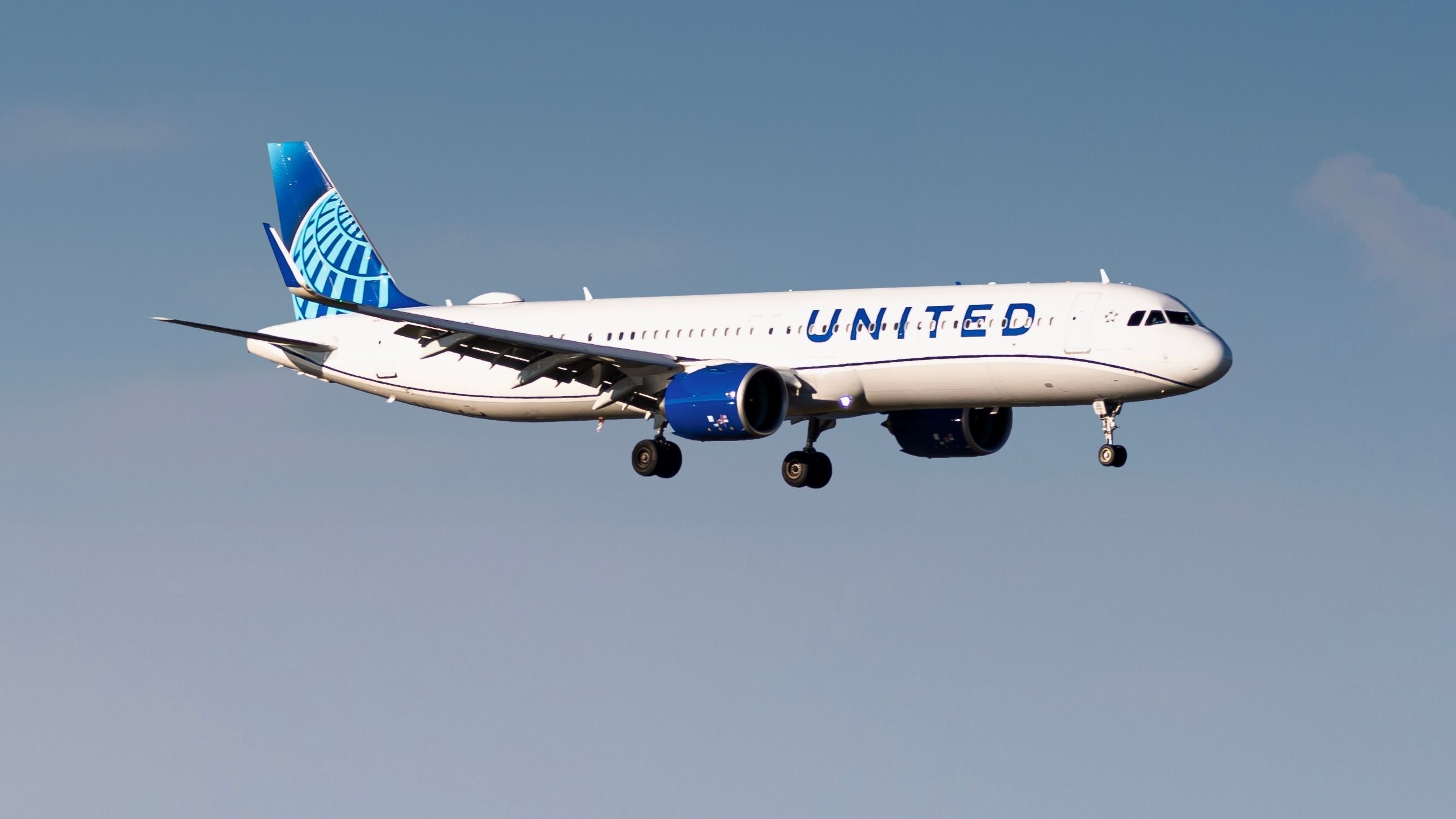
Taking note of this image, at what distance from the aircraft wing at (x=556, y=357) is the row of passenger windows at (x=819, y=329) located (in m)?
0.73

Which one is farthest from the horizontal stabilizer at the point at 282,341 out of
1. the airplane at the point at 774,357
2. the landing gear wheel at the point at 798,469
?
the landing gear wheel at the point at 798,469

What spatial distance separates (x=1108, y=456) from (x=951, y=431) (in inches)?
276

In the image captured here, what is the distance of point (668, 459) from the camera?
5781 centimetres

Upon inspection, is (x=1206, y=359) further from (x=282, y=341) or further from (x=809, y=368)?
(x=282, y=341)

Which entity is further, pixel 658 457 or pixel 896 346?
pixel 658 457

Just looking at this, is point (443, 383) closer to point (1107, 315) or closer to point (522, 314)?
point (522, 314)

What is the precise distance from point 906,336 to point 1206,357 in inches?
288

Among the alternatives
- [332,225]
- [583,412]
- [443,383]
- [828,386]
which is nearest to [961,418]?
[828,386]

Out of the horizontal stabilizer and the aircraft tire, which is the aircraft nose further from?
the horizontal stabilizer

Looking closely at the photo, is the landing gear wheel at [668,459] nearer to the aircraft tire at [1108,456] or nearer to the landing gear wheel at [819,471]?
the landing gear wheel at [819,471]

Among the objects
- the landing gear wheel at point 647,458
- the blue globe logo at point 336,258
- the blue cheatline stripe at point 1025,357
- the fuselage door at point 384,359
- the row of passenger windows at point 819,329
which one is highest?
the blue globe logo at point 336,258

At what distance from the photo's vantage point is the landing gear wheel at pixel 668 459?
5769cm

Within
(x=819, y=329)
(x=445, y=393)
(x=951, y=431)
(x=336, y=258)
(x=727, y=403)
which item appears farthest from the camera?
(x=336, y=258)

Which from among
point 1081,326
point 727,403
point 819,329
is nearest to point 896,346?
point 819,329
